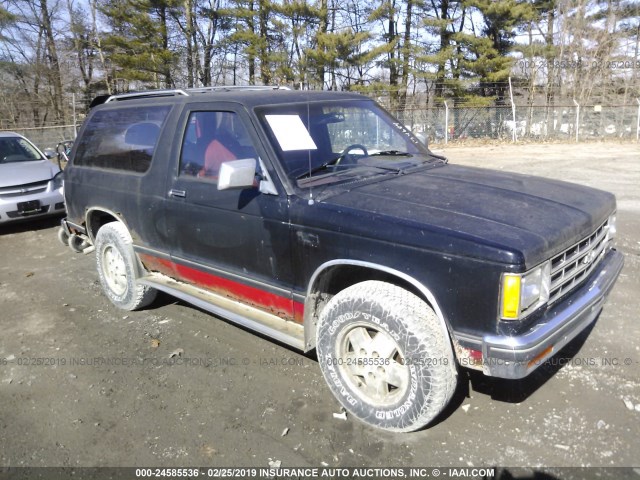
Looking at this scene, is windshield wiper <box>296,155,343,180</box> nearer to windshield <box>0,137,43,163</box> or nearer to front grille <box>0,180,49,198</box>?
front grille <box>0,180,49,198</box>

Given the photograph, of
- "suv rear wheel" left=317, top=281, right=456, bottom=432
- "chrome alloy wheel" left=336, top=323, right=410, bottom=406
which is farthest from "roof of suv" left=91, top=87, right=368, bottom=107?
"chrome alloy wheel" left=336, top=323, right=410, bottom=406

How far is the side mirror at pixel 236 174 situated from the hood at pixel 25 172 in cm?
636

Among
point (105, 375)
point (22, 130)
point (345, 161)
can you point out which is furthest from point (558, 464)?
point (22, 130)

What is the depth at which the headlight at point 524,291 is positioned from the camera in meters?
2.34

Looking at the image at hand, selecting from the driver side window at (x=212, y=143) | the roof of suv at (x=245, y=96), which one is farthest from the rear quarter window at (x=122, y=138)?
the driver side window at (x=212, y=143)

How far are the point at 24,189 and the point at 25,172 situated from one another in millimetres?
465

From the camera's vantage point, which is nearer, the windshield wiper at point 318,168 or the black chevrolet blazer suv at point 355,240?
the black chevrolet blazer suv at point 355,240

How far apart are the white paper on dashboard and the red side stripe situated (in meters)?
0.99

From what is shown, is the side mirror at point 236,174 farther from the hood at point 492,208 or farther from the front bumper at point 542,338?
the front bumper at point 542,338

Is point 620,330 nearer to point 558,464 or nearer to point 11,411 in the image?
point 558,464

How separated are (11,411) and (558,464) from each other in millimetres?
3322

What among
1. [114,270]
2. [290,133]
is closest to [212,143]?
[290,133]

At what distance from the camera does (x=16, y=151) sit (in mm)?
8945

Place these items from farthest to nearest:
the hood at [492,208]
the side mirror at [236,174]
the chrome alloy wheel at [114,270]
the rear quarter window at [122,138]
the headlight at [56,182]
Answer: the headlight at [56,182] → the chrome alloy wheel at [114,270] → the rear quarter window at [122,138] → the side mirror at [236,174] → the hood at [492,208]
